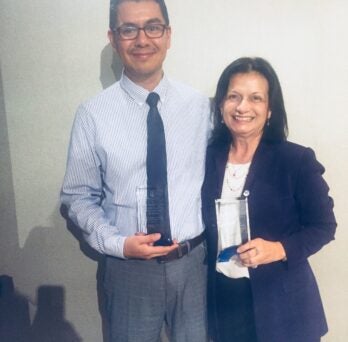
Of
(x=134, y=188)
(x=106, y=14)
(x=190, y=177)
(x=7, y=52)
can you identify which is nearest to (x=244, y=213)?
(x=190, y=177)

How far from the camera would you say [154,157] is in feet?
4.44

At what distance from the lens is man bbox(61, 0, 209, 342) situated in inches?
53.1

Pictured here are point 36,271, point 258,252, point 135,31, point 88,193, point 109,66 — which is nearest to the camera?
point 258,252

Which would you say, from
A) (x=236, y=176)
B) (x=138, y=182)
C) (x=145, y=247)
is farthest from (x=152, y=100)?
(x=145, y=247)

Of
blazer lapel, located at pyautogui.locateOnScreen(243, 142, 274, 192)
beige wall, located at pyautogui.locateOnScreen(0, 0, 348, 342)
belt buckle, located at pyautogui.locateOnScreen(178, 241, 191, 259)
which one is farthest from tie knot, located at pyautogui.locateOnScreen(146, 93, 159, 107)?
belt buckle, located at pyautogui.locateOnScreen(178, 241, 191, 259)

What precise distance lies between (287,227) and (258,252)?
17cm

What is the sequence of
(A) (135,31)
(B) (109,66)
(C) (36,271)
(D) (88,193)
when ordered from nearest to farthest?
(A) (135,31)
(D) (88,193)
(B) (109,66)
(C) (36,271)

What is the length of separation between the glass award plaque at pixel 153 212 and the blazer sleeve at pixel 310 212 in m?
0.42

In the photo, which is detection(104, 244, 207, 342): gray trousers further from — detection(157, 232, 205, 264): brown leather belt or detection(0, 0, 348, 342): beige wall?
detection(0, 0, 348, 342): beige wall

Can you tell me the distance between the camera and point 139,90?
1418mm

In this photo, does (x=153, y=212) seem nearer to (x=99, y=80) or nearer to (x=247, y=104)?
(x=247, y=104)

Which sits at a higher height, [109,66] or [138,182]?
[109,66]

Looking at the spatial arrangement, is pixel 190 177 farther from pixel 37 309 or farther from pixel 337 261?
pixel 37 309

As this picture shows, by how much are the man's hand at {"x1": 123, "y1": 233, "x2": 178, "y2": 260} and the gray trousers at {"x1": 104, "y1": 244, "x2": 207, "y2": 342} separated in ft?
0.36
